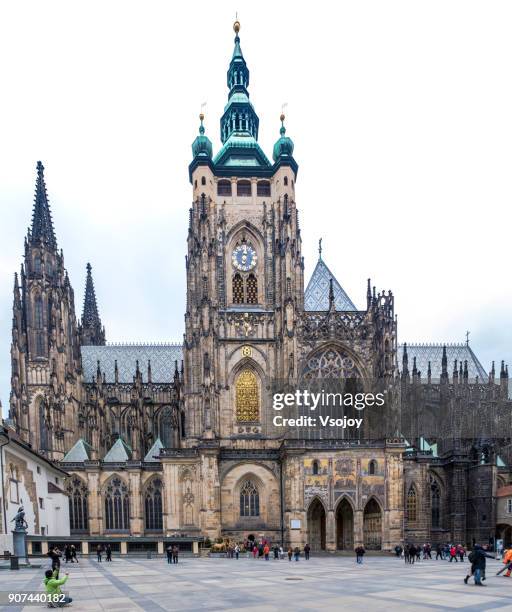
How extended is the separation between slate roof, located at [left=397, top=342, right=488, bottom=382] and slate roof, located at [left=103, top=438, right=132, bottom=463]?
36.8m

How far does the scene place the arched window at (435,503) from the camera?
189 ft

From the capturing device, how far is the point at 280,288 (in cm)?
5744

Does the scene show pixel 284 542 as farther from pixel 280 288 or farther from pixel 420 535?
pixel 280 288

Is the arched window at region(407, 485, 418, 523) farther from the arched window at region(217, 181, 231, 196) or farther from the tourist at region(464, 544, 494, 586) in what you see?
the tourist at region(464, 544, 494, 586)

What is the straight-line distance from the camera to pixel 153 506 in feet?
188

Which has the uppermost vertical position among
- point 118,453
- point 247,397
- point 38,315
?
point 38,315

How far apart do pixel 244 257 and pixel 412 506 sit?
28977 millimetres

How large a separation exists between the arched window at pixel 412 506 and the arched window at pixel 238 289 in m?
24.4

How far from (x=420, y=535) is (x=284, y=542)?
13104 mm

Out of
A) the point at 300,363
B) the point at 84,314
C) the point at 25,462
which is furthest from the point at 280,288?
the point at 84,314

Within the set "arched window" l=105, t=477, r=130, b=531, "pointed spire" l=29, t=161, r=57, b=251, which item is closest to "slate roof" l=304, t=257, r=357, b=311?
"arched window" l=105, t=477, r=130, b=531

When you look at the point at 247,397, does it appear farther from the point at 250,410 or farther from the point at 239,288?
the point at 239,288

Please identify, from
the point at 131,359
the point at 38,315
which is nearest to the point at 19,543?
the point at 38,315

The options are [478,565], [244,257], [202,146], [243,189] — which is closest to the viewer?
[478,565]
